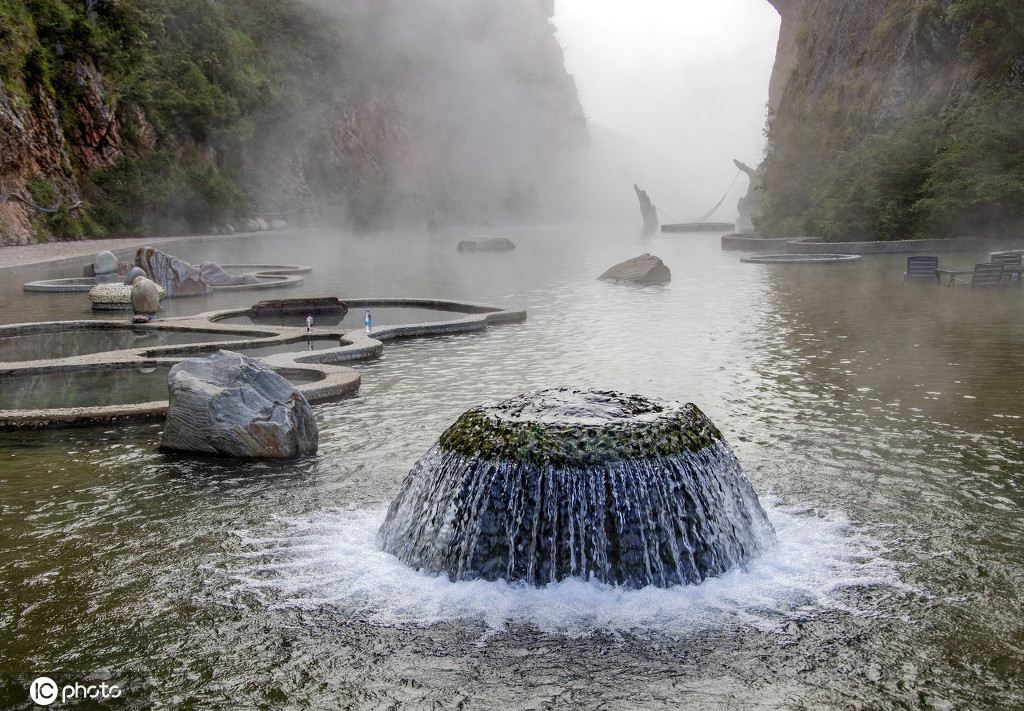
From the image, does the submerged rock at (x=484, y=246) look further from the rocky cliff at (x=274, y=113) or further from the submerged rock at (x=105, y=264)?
the submerged rock at (x=105, y=264)

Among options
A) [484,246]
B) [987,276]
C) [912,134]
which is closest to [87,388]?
[987,276]

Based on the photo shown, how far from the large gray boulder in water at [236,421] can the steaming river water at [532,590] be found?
0.66ft

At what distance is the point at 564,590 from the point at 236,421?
383 cm

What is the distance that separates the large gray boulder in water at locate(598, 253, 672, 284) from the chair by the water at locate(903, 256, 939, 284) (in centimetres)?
558

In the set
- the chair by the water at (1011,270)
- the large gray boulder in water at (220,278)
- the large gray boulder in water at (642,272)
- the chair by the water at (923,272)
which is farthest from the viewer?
the large gray boulder in water at (642,272)

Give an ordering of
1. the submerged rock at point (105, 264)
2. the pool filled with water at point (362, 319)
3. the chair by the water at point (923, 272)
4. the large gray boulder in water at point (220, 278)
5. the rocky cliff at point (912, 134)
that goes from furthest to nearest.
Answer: the rocky cliff at point (912, 134), the submerged rock at point (105, 264), the large gray boulder in water at point (220, 278), the chair by the water at point (923, 272), the pool filled with water at point (362, 319)

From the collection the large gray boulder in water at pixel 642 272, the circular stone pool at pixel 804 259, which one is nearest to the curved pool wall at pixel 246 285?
the large gray boulder in water at pixel 642 272

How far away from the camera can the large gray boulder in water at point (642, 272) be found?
22.2m

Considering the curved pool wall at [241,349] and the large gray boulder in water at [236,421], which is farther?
the curved pool wall at [241,349]

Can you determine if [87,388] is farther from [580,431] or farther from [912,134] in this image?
[912,134]

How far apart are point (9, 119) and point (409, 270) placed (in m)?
16.0

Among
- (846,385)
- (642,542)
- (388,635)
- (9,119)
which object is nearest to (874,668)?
(642,542)

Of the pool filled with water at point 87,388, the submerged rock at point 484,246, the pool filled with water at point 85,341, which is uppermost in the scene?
the submerged rock at point 484,246

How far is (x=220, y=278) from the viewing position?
72.5 ft
